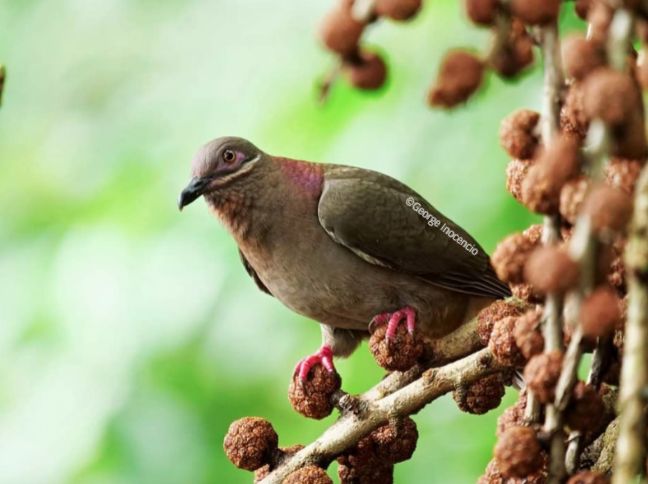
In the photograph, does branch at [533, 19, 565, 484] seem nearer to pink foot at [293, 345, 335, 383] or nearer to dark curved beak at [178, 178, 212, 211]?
pink foot at [293, 345, 335, 383]

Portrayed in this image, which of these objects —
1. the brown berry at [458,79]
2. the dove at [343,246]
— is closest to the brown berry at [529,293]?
the brown berry at [458,79]

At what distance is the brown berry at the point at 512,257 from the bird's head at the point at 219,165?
57.1 inches

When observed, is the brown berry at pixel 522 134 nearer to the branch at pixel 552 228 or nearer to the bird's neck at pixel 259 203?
the branch at pixel 552 228

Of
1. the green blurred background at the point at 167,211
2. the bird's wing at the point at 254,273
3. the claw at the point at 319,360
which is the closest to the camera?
the claw at the point at 319,360

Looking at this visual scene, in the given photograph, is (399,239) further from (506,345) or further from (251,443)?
(506,345)

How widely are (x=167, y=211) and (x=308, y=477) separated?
77.9 inches

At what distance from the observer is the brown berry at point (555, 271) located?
58cm

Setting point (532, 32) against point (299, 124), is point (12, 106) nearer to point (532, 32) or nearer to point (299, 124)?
point (299, 124)

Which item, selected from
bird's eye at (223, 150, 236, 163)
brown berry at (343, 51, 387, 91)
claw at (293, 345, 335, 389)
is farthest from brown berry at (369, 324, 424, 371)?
A: bird's eye at (223, 150, 236, 163)

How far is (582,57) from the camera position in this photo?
65 centimetres

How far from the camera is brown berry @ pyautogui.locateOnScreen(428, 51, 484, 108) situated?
66 centimetres

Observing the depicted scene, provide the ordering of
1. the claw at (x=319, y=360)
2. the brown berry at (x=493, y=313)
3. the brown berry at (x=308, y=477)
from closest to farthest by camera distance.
Answer: the brown berry at (x=308, y=477) → the brown berry at (x=493, y=313) → the claw at (x=319, y=360)

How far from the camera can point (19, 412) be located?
9.78 ft

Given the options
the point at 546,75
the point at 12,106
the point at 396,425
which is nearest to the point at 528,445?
the point at 546,75
